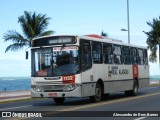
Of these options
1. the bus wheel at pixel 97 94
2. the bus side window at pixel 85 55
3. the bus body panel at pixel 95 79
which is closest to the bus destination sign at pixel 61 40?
the bus body panel at pixel 95 79

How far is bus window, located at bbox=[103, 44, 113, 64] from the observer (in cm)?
2434

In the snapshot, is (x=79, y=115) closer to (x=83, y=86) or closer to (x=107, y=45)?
(x=83, y=86)

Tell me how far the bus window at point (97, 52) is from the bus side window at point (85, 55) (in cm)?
49

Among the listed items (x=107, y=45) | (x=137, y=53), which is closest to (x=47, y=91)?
(x=107, y=45)

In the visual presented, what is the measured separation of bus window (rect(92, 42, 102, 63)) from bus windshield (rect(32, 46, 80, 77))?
1704 millimetres

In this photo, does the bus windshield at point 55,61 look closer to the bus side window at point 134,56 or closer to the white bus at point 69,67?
the white bus at point 69,67

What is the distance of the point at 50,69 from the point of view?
2173 cm

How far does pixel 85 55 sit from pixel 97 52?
146cm

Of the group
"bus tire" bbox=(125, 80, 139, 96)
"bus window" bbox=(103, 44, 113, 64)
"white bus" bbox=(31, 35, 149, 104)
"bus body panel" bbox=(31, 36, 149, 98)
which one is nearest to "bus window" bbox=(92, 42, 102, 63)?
"white bus" bbox=(31, 35, 149, 104)

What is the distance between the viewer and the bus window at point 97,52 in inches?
905

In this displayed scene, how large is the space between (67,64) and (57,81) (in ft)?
2.87

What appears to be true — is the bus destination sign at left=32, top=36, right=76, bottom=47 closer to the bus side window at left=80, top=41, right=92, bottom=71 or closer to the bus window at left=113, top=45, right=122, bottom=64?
the bus side window at left=80, top=41, right=92, bottom=71

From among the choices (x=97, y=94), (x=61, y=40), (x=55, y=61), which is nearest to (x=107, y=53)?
(x=97, y=94)

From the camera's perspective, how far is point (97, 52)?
23.4m
